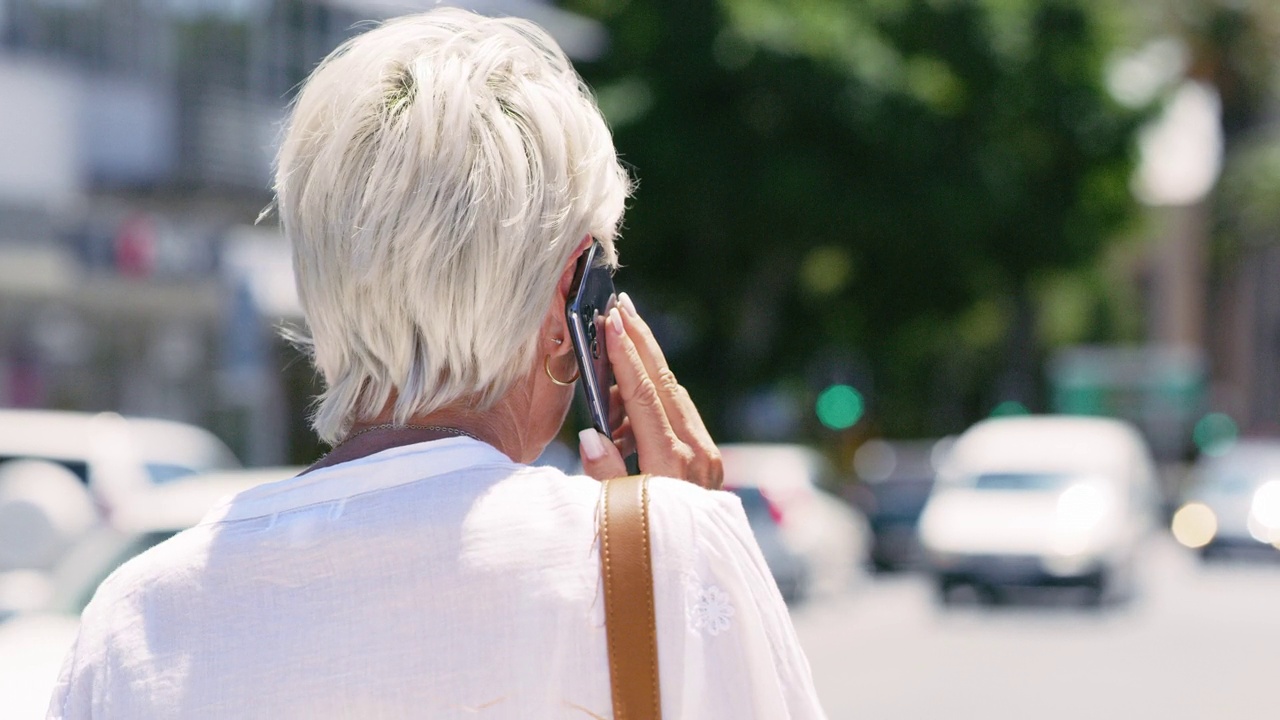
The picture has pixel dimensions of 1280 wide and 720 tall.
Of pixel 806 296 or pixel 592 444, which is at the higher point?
pixel 592 444

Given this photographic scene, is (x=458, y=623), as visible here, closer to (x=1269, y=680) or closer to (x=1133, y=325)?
(x=1269, y=680)

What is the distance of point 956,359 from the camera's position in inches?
1925

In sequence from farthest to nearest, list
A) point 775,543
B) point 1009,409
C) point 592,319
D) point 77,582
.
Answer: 1. point 1009,409
2. point 775,543
3. point 77,582
4. point 592,319

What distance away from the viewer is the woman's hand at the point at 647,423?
5.41ft

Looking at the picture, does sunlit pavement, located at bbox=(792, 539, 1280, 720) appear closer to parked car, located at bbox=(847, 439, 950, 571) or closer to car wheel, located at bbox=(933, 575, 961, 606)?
car wheel, located at bbox=(933, 575, 961, 606)

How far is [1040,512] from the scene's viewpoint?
18172 mm

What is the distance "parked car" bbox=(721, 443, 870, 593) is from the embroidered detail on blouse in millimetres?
16631

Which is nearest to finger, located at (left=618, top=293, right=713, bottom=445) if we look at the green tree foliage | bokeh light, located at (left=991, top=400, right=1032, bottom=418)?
the green tree foliage

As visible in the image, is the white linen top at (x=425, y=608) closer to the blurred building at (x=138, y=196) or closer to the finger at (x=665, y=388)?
the finger at (x=665, y=388)

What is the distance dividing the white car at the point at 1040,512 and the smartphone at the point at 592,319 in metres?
16.4

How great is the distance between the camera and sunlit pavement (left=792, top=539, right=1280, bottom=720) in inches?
424

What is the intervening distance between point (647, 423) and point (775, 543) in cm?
Answer: 1707

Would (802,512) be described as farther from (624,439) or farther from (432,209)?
(432,209)

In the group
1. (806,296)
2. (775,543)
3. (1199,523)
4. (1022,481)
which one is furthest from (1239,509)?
(806,296)
